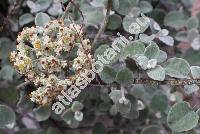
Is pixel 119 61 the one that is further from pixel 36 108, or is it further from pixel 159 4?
pixel 159 4

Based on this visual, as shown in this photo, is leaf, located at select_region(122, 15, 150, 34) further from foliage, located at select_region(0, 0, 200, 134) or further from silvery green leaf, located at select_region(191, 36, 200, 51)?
silvery green leaf, located at select_region(191, 36, 200, 51)

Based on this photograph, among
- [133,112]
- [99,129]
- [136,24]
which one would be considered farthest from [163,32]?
[99,129]

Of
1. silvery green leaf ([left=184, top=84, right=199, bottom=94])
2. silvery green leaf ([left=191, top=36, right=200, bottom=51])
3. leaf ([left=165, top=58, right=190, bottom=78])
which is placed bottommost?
silvery green leaf ([left=191, top=36, right=200, bottom=51])

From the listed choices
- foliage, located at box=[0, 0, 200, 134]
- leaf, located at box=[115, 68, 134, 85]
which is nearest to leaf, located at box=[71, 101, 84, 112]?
foliage, located at box=[0, 0, 200, 134]

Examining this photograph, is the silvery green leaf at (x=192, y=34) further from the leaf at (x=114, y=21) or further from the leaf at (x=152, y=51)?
the leaf at (x=152, y=51)

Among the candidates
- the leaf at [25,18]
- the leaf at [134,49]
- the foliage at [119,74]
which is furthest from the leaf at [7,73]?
the leaf at [134,49]

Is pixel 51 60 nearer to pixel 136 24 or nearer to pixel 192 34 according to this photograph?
pixel 136 24
